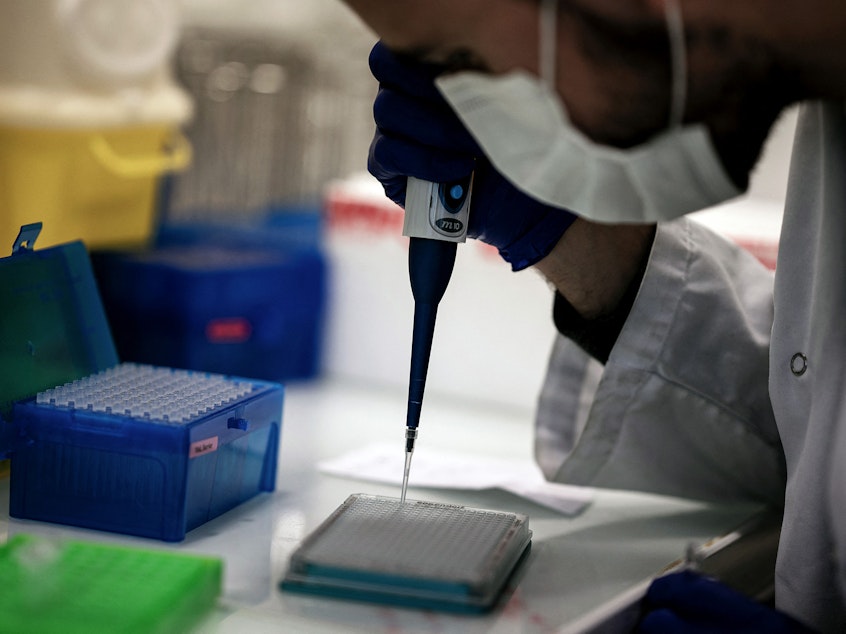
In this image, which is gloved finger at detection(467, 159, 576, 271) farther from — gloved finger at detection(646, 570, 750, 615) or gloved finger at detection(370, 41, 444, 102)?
gloved finger at detection(646, 570, 750, 615)

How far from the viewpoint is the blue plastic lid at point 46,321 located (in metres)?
0.98

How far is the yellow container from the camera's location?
151 centimetres

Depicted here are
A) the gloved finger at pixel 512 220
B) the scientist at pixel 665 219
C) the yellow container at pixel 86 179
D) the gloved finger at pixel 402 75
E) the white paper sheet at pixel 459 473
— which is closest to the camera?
the scientist at pixel 665 219

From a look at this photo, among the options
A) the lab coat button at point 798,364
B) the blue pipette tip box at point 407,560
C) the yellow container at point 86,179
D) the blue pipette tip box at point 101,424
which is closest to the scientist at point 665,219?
the lab coat button at point 798,364

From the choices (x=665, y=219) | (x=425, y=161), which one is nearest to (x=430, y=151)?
(x=425, y=161)

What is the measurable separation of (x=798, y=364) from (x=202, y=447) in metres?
0.55

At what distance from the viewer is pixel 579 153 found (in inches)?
30.0

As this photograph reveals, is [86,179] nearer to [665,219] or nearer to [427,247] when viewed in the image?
[427,247]

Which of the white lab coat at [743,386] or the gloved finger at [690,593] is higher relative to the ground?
the white lab coat at [743,386]

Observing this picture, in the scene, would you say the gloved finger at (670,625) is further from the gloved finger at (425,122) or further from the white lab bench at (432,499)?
the gloved finger at (425,122)

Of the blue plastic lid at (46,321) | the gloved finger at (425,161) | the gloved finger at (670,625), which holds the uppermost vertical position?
the gloved finger at (425,161)

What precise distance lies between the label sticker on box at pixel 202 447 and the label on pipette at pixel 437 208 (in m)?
0.26

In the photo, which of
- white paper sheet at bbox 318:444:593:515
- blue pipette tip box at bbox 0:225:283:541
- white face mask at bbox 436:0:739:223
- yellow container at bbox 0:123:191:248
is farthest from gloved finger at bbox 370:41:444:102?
yellow container at bbox 0:123:191:248

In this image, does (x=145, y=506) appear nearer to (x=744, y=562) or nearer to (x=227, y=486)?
(x=227, y=486)
